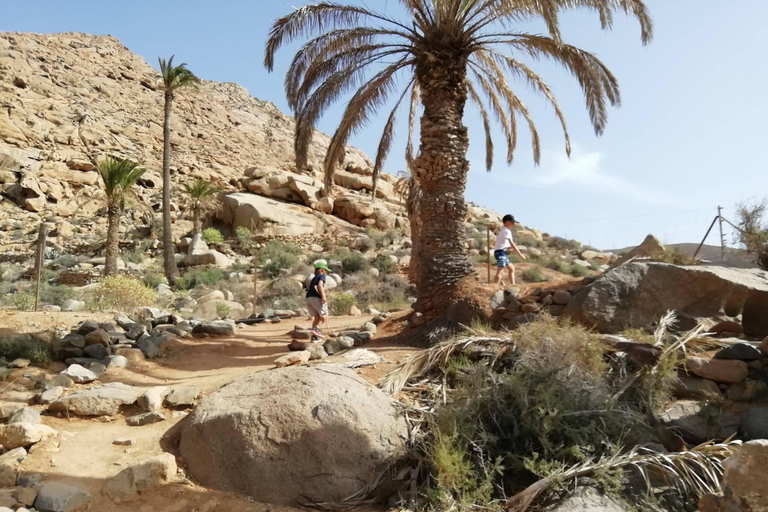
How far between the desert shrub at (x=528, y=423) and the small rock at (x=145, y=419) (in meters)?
2.90

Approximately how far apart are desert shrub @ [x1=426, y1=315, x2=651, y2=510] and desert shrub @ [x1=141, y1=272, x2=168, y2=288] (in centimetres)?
1724

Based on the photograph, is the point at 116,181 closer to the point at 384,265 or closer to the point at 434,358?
the point at 384,265

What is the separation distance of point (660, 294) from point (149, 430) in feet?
20.5

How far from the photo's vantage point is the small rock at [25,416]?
536 centimetres

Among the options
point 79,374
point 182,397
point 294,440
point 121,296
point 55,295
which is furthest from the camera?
point 55,295

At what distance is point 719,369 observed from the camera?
18.8 feet

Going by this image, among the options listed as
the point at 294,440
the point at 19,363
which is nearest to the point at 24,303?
the point at 19,363

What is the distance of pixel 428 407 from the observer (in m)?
5.75

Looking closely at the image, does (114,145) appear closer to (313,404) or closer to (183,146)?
(183,146)

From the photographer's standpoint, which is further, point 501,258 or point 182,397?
point 501,258

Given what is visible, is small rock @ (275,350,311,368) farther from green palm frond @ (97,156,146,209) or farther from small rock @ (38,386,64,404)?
green palm frond @ (97,156,146,209)

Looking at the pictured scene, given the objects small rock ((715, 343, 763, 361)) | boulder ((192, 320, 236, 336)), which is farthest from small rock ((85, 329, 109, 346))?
small rock ((715, 343, 763, 361))

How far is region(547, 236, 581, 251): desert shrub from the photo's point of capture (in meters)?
31.1

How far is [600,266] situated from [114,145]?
32052mm
